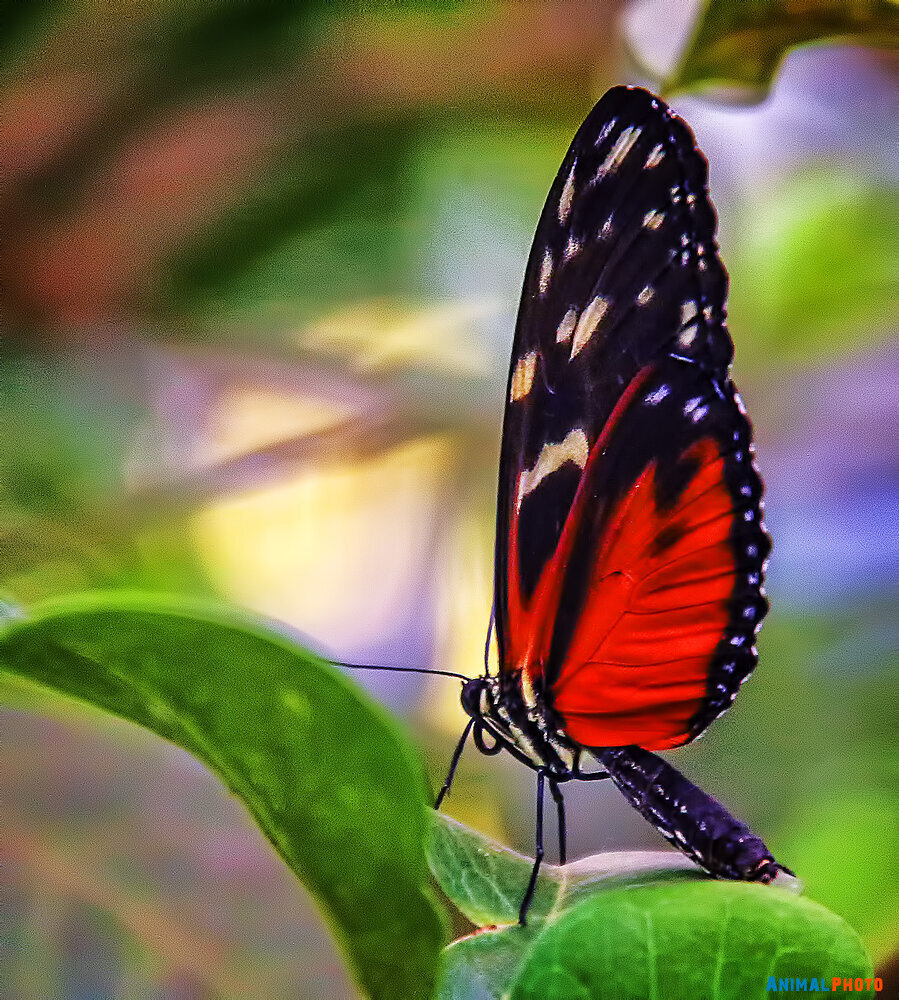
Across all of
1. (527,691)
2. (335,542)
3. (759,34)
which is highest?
(759,34)

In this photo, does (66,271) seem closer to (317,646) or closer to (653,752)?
(317,646)

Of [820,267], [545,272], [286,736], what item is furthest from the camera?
[820,267]

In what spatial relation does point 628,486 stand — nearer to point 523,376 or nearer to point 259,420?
point 523,376

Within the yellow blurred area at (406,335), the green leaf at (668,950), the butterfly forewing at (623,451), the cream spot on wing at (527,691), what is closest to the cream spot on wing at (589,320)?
the butterfly forewing at (623,451)

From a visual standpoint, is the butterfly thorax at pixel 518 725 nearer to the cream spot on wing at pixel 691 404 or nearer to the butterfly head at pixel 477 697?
the butterfly head at pixel 477 697

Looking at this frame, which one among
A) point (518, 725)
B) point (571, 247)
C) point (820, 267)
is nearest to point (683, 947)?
point (518, 725)

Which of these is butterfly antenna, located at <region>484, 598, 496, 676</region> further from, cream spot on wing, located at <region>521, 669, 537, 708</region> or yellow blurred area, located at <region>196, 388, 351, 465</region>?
yellow blurred area, located at <region>196, 388, 351, 465</region>
